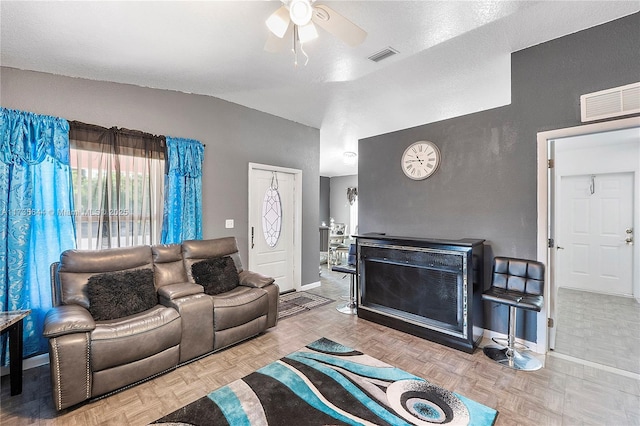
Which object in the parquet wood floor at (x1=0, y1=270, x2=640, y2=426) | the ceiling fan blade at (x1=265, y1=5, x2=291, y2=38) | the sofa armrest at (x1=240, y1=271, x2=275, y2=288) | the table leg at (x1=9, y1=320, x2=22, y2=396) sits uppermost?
the ceiling fan blade at (x1=265, y1=5, x2=291, y2=38)

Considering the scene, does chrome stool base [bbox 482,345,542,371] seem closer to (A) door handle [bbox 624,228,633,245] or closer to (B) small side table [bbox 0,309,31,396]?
(A) door handle [bbox 624,228,633,245]

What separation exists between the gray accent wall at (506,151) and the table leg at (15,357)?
385 centimetres

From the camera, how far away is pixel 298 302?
424 centimetres

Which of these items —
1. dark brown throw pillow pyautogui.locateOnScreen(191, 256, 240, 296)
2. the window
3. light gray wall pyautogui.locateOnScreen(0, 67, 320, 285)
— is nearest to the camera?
light gray wall pyautogui.locateOnScreen(0, 67, 320, 285)

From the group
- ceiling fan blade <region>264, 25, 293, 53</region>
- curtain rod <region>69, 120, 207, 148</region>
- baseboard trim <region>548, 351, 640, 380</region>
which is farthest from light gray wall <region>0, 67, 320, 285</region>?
baseboard trim <region>548, 351, 640, 380</region>

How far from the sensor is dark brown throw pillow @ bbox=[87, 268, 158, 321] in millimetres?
2348

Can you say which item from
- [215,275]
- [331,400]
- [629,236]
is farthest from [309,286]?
[629,236]

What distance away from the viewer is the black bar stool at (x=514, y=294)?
2.51 meters

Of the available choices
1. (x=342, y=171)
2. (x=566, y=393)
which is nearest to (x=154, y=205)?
(x=566, y=393)

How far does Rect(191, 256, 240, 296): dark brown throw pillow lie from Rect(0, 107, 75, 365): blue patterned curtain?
1.17 meters

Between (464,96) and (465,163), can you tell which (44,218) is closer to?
(465,163)

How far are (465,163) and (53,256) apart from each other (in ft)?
14.3

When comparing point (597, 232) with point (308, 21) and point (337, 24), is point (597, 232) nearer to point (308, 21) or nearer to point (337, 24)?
point (337, 24)

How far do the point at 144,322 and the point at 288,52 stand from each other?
2.62m
